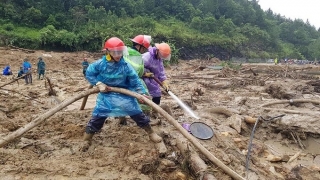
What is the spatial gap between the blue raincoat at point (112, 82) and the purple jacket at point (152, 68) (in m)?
1.06

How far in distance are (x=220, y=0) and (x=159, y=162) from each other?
240 ft

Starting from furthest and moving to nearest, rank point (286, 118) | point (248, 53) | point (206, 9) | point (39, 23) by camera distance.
Answer: point (206, 9) < point (248, 53) < point (39, 23) < point (286, 118)

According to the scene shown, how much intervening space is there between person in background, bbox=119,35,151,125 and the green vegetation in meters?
22.0

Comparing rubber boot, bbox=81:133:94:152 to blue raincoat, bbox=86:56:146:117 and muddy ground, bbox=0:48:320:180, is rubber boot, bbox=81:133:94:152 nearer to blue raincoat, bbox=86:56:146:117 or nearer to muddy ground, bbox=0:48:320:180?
muddy ground, bbox=0:48:320:180

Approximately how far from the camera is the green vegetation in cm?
2862

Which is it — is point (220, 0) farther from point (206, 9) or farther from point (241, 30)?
point (241, 30)

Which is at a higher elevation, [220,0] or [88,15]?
[220,0]

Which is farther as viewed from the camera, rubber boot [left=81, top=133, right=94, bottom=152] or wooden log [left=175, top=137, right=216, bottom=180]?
rubber boot [left=81, top=133, right=94, bottom=152]

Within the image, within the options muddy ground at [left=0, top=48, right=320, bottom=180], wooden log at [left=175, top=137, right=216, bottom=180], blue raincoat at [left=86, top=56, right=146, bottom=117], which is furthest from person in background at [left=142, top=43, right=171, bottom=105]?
wooden log at [left=175, top=137, right=216, bottom=180]

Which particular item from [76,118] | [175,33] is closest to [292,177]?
[76,118]

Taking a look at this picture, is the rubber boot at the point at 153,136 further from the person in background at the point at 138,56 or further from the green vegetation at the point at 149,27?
the green vegetation at the point at 149,27

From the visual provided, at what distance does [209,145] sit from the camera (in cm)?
439

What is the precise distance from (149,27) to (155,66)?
117 ft

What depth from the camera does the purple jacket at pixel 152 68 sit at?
5062 mm
